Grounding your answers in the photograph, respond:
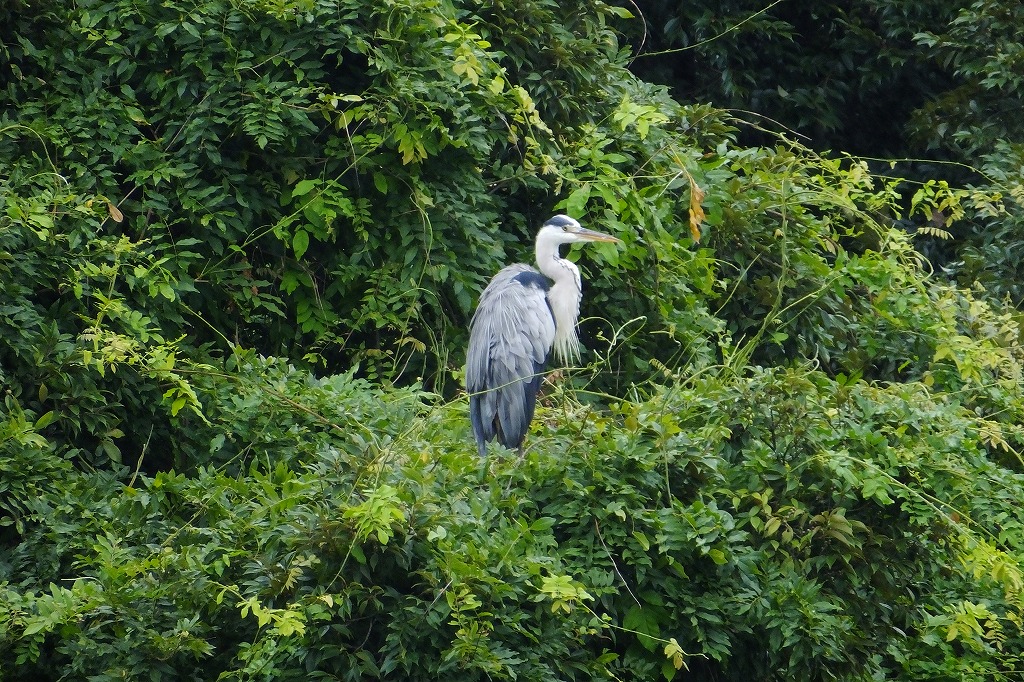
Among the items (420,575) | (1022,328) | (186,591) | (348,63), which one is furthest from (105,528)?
(1022,328)

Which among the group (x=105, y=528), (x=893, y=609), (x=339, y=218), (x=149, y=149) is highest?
(x=149, y=149)

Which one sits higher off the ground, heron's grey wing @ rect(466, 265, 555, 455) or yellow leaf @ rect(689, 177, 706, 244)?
yellow leaf @ rect(689, 177, 706, 244)

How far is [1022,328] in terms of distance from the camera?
258 inches

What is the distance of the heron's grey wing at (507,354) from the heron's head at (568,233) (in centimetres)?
35

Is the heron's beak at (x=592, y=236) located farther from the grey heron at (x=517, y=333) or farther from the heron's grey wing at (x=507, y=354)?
the heron's grey wing at (x=507, y=354)

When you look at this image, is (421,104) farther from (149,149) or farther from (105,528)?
(105,528)

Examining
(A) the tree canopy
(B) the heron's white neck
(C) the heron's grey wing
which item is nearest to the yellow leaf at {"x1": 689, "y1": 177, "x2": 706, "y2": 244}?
(A) the tree canopy

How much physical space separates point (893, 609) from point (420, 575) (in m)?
1.81

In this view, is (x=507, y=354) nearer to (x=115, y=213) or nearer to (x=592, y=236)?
(x=592, y=236)

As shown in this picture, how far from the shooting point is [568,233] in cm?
609

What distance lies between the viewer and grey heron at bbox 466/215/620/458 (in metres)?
5.50

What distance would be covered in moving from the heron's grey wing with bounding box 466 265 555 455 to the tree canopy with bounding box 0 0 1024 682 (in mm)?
152

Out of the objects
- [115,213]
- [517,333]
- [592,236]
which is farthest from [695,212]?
[115,213]

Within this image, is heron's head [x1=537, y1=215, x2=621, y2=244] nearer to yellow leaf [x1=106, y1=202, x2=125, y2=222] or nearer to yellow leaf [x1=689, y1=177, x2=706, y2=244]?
yellow leaf [x1=689, y1=177, x2=706, y2=244]
